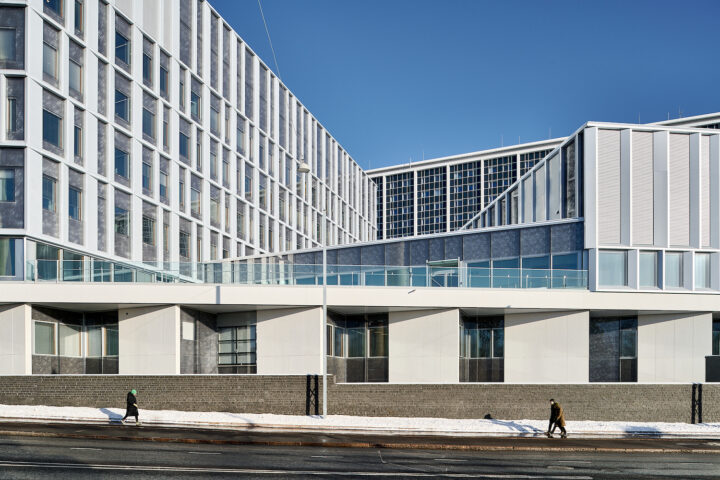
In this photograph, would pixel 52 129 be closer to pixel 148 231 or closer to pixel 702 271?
pixel 148 231

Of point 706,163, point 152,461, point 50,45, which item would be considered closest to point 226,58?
point 50,45

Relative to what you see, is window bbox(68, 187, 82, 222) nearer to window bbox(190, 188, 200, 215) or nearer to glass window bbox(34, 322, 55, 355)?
glass window bbox(34, 322, 55, 355)

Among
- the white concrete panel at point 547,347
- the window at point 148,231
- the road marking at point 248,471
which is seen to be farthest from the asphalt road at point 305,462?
the window at point 148,231

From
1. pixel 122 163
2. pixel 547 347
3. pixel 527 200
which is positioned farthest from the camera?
pixel 527 200

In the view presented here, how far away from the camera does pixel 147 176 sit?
4962 centimetres

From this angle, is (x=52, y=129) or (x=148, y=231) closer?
(x=52, y=129)

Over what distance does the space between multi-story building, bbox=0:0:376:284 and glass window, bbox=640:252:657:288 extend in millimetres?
17943

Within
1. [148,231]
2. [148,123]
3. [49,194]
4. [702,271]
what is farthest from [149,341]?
[702,271]

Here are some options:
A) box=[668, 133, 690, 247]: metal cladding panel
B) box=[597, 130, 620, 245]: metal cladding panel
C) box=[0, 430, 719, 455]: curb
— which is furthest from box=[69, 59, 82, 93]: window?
box=[668, 133, 690, 247]: metal cladding panel

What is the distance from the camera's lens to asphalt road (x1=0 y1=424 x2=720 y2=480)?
55.7ft

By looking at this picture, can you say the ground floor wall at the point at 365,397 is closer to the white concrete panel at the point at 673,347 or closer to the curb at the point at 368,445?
the white concrete panel at the point at 673,347

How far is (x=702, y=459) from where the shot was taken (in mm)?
22891

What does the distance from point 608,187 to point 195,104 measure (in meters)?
30.9

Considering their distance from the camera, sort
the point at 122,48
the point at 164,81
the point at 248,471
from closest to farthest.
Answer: the point at 248,471, the point at 122,48, the point at 164,81
